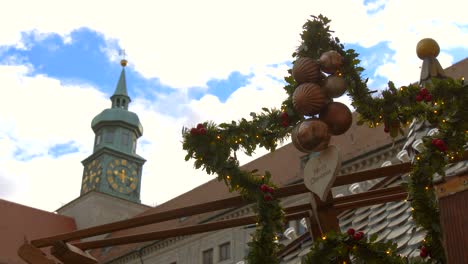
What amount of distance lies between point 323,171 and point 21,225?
1703 inches

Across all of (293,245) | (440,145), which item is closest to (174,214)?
(440,145)

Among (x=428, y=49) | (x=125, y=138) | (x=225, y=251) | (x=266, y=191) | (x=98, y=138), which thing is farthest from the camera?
(x=98, y=138)

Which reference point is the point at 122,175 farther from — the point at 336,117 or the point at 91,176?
the point at 336,117

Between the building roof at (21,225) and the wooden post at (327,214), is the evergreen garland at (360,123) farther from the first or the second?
the building roof at (21,225)

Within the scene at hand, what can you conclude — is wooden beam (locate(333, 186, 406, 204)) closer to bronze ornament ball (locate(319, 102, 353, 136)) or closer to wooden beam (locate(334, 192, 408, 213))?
wooden beam (locate(334, 192, 408, 213))

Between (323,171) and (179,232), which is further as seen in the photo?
(179,232)

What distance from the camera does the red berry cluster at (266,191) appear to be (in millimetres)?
4133

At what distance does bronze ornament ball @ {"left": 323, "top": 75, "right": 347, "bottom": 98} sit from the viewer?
4094mm

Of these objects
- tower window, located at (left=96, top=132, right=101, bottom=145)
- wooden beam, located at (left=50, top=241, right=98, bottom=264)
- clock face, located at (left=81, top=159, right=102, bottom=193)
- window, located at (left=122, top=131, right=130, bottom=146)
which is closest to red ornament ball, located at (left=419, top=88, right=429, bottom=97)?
wooden beam, located at (left=50, top=241, right=98, bottom=264)

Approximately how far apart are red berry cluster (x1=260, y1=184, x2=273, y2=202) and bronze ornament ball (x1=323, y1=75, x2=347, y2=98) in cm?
67

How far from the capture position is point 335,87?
4102 mm

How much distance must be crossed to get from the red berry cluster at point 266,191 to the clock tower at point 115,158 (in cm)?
4776

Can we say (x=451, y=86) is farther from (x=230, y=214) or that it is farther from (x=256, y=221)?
(x=230, y=214)

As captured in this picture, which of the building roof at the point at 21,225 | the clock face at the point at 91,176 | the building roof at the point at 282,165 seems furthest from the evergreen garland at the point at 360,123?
the clock face at the point at 91,176
